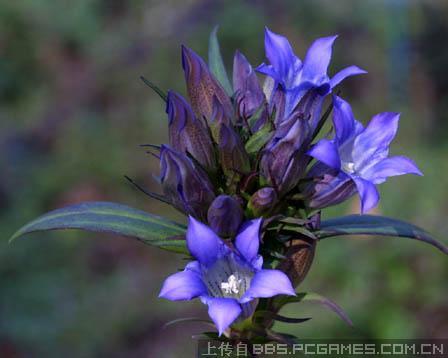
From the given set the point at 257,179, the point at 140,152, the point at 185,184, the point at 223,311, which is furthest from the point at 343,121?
the point at 140,152

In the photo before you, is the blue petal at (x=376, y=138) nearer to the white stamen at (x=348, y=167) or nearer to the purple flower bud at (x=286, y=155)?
the white stamen at (x=348, y=167)

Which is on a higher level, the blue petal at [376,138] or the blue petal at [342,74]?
the blue petal at [342,74]

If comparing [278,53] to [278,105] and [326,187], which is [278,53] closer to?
[278,105]

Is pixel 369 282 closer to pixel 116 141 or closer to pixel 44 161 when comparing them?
pixel 116 141

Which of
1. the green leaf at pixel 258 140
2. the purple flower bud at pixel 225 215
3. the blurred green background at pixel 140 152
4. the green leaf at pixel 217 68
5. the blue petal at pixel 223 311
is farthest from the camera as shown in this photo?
the blurred green background at pixel 140 152

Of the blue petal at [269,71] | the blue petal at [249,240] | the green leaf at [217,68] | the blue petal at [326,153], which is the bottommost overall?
the blue petal at [249,240]

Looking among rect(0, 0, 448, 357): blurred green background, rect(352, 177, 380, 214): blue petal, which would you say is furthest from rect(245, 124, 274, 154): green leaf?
rect(0, 0, 448, 357): blurred green background

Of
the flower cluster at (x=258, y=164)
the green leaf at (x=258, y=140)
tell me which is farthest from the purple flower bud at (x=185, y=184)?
the green leaf at (x=258, y=140)
